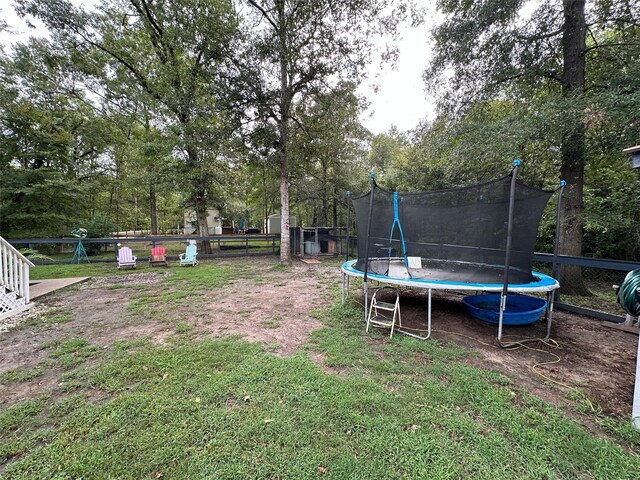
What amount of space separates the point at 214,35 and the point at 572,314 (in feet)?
34.1

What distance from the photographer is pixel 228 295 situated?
5074 mm

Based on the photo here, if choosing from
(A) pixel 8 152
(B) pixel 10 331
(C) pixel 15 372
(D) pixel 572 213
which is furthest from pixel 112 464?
(A) pixel 8 152

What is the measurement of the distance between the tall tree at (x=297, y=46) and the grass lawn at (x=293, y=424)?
7825mm

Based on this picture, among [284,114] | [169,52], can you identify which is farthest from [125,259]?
[169,52]

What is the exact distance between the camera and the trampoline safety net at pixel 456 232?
363 cm

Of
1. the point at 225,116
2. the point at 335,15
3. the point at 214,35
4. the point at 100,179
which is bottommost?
the point at 100,179

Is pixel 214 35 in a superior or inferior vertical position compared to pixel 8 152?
superior

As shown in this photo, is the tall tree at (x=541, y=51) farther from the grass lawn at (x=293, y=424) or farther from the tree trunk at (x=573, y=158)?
the grass lawn at (x=293, y=424)

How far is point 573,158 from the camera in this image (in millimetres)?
4691

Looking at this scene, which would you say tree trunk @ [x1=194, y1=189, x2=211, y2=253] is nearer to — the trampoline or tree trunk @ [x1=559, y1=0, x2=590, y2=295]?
the trampoline

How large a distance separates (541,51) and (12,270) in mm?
10512

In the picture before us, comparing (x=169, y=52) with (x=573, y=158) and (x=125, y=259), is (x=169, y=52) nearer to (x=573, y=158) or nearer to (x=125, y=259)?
(x=125, y=259)

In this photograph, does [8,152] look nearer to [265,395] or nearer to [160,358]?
[160,358]

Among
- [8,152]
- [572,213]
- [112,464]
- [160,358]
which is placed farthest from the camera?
[8,152]
